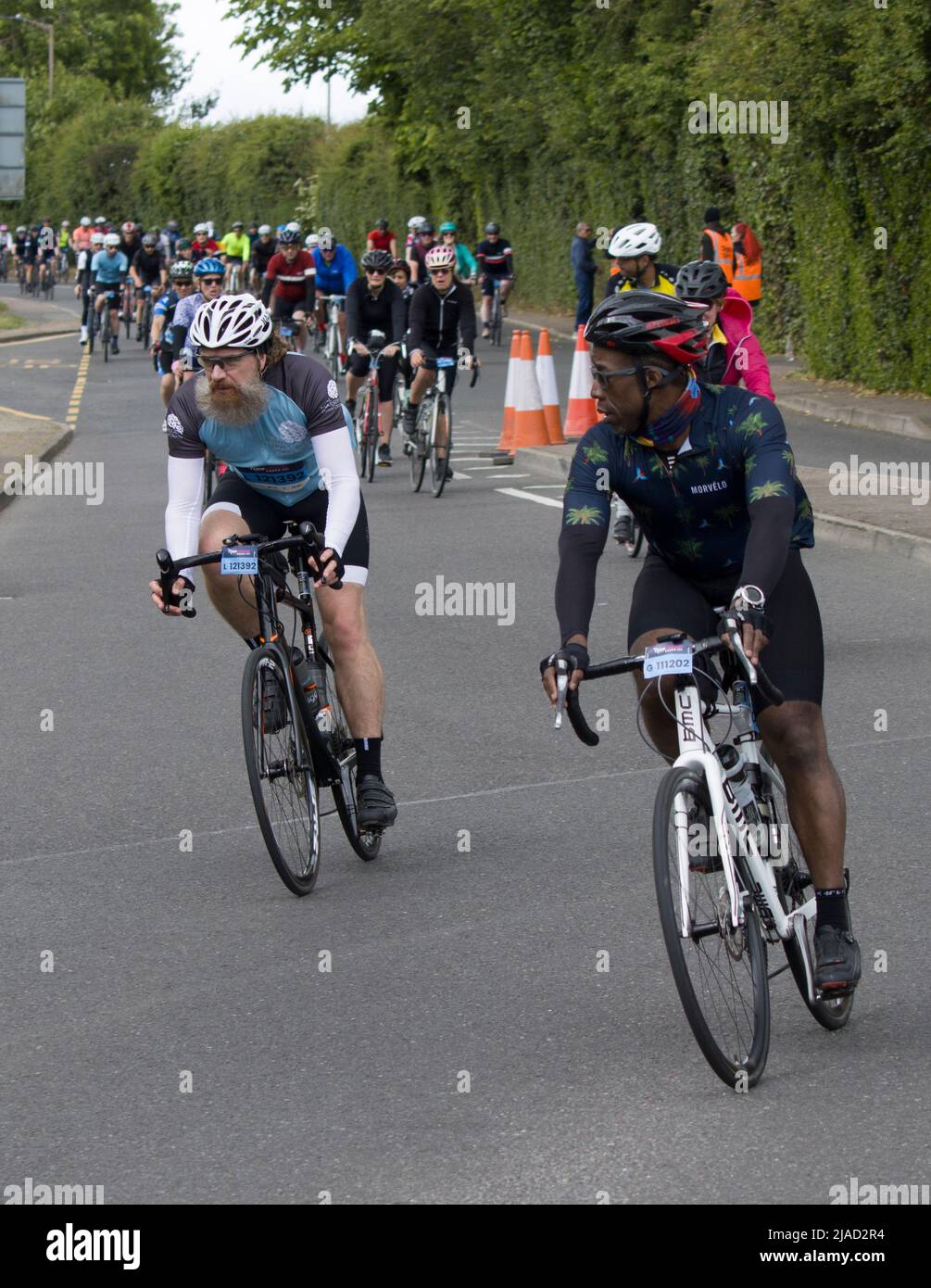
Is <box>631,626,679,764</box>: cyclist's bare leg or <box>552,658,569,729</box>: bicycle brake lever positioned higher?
<box>552,658,569,729</box>: bicycle brake lever

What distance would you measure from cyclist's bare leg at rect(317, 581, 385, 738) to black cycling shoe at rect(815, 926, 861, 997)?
7.54 ft

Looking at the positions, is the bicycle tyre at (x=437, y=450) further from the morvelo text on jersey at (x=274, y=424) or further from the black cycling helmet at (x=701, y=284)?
the morvelo text on jersey at (x=274, y=424)

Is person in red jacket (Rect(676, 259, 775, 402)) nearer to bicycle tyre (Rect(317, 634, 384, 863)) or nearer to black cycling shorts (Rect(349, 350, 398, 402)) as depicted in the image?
bicycle tyre (Rect(317, 634, 384, 863))

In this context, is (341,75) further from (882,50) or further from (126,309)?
(882,50)

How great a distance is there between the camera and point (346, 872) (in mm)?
6828

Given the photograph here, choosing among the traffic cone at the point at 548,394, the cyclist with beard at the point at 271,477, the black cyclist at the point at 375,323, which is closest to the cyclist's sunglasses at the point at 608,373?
the cyclist with beard at the point at 271,477

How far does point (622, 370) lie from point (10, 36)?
126 m

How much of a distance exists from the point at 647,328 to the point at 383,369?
42.4 feet

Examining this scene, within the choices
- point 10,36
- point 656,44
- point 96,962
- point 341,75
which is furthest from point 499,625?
point 10,36

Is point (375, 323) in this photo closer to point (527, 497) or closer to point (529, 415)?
point (527, 497)

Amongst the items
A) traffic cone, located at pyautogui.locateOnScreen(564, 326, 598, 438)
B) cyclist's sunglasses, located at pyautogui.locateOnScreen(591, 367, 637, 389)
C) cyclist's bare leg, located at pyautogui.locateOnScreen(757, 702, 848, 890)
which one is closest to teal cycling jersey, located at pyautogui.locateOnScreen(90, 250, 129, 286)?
traffic cone, located at pyautogui.locateOnScreen(564, 326, 598, 438)

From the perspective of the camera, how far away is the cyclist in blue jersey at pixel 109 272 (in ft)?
113

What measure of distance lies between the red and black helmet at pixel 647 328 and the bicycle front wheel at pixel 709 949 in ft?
3.21

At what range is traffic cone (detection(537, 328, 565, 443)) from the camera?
66.1ft
